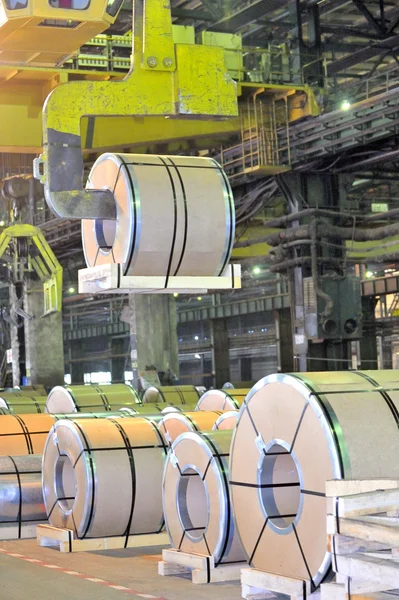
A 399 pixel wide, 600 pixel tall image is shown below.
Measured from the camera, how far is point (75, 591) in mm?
7609

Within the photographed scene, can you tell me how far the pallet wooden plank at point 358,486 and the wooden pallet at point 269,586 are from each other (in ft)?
2.60

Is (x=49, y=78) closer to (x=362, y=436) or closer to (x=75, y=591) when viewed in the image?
(x=75, y=591)

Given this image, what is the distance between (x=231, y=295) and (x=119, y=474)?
33.0m

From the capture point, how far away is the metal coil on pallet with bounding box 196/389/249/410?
1208cm

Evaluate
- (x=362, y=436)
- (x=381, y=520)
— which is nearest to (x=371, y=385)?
(x=362, y=436)

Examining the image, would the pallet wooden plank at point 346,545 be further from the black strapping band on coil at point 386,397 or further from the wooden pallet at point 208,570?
the wooden pallet at point 208,570

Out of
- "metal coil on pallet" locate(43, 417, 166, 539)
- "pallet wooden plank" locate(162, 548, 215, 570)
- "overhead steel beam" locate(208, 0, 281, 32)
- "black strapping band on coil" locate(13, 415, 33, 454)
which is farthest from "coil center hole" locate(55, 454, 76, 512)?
"overhead steel beam" locate(208, 0, 281, 32)

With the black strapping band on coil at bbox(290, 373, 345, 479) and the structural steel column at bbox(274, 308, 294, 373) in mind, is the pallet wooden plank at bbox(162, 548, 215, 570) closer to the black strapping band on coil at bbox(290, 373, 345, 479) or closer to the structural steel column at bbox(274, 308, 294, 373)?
the black strapping band on coil at bbox(290, 373, 345, 479)

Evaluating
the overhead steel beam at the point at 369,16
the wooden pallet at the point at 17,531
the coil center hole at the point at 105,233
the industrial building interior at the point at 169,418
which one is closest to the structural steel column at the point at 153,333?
the industrial building interior at the point at 169,418

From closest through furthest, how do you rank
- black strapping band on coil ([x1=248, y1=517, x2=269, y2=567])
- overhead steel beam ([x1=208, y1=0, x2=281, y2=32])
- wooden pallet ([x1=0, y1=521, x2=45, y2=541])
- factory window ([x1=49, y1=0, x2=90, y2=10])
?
black strapping band on coil ([x1=248, y1=517, x2=269, y2=567]) < factory window ([x1=49, y1=0, x2=90, y2=10]) < wooden pallet ([x1=0, y1=521, x2=45, y2=541]) < overhead steel beam ([x1=208, y1=0, x2=281, y2=32])

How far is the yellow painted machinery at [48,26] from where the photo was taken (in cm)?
733

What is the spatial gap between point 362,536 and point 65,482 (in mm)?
5144

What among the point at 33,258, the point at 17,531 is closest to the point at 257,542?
the point at 17,531

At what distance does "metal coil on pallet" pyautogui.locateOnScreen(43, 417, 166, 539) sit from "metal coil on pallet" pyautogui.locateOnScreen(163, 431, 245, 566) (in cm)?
85
